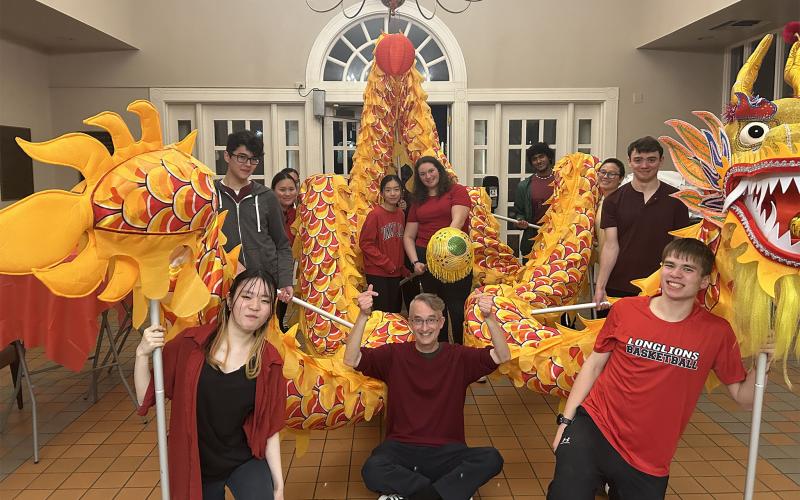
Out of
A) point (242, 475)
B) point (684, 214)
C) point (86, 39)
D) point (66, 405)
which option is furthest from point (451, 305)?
point (86, 39)

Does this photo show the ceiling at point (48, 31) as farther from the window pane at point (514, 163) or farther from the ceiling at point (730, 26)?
the ceiling at point (730, 26)

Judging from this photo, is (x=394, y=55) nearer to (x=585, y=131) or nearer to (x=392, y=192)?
(x=392, y=192)

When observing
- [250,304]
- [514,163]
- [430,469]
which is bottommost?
[430,469]

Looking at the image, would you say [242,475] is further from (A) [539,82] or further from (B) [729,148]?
(A) [539,82]

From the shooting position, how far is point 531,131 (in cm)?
619

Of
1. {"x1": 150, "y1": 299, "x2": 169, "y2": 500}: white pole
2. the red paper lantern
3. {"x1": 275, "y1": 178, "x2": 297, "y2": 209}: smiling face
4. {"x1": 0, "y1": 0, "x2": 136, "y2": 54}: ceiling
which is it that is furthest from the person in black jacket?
{"x1": 0, "y1": 0, "x2": 136, "y2": 54}: ceiling

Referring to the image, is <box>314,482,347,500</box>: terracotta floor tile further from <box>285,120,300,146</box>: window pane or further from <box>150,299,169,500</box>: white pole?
<box>285,120,300,146</box>: window pane

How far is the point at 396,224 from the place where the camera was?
3.23m

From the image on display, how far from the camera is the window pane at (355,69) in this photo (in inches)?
234

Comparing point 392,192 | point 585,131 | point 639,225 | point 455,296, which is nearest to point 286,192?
point 392,192

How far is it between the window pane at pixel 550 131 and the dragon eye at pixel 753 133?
4791 mm

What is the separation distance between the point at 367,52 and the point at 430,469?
4.83 m

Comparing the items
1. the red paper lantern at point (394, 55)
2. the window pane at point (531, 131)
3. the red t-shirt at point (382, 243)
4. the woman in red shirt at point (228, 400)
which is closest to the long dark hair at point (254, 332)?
the woman in red shirt at point (228, 400)

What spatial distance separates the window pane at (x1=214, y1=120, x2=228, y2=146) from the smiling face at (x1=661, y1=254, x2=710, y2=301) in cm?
524
